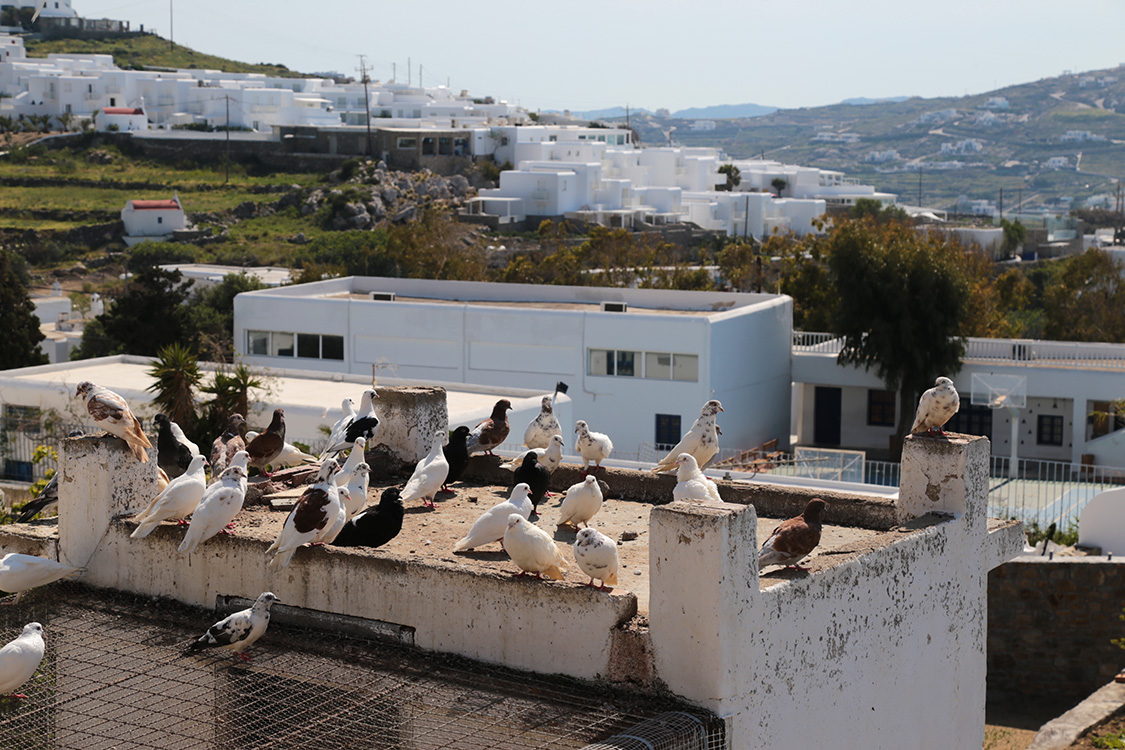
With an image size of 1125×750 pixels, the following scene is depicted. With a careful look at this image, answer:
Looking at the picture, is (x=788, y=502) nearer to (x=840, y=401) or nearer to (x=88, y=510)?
(x=88, y=510)

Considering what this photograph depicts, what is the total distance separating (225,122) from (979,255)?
235ft

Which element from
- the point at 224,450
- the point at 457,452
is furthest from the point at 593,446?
the point at 224,450

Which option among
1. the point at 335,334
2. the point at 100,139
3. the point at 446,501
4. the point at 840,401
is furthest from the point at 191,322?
the point at 100,139

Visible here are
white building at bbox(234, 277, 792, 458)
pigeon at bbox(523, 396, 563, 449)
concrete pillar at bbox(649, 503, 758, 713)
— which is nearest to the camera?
concrete pillar at bbox(649, 503, 758, 713)

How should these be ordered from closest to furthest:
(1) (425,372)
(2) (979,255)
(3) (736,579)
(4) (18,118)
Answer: (3) (736,579)
(1) (425,372)
(2) (979,255)
(4) (18,118)

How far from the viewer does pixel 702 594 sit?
7.36 metres

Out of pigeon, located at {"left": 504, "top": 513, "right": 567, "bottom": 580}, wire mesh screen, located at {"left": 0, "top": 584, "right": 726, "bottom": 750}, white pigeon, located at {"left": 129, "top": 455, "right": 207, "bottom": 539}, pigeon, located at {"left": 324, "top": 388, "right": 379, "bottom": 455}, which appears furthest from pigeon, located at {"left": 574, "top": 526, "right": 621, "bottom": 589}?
pigeon, located at {"left": 324, "top": 388, "right": 379, "bottom": 455}

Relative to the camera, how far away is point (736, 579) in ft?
24.3

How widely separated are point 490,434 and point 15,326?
101ft

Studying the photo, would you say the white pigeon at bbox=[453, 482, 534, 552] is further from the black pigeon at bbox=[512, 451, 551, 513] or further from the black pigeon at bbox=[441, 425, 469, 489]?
the black pigeon at bbox=[441, 425, 469, 489]

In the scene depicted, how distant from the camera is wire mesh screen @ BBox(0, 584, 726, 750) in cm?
736

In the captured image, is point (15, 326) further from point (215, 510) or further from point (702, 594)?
point (702, 594)

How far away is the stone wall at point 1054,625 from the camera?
20.6 m

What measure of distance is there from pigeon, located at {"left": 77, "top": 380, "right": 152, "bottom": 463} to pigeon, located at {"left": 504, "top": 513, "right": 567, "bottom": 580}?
3.33 m
